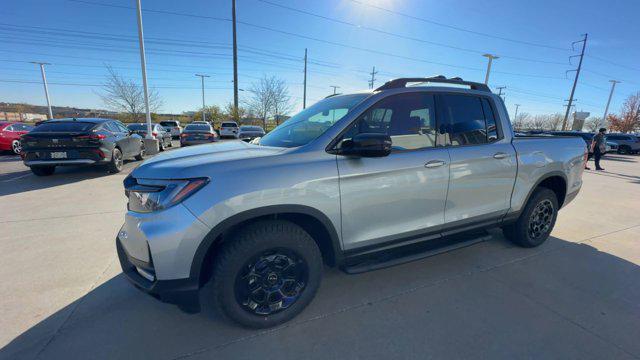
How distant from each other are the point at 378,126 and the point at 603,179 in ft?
38.0

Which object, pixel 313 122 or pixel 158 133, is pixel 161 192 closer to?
pixel 313 122

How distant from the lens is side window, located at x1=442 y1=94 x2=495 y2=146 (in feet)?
9.78

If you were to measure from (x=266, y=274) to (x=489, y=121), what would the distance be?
114 inches

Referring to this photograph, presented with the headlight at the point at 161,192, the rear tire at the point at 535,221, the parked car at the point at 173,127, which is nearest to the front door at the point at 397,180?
the headlight at the point at 161,192

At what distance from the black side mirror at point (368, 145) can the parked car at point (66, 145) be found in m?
7.85

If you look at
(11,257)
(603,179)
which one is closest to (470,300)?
(11,257)

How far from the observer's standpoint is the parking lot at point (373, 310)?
2.12m

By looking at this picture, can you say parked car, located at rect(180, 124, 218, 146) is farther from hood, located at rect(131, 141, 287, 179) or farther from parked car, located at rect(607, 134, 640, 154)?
parked car, located at rect(607, 134, 640, 154)

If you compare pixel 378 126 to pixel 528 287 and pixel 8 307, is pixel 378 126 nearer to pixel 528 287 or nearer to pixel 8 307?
pixel 528 287

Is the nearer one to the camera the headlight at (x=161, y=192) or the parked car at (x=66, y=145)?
the headlight at (x=161, y=192)

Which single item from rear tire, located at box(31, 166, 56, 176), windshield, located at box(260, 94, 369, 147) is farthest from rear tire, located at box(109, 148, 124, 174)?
windshield, located at box(260, 94, 369, 147)

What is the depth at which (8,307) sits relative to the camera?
99.0 inches

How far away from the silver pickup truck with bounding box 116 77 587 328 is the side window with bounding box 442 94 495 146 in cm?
2

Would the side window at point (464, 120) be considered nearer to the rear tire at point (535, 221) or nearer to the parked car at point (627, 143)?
the rear tire at point (535, 221)
